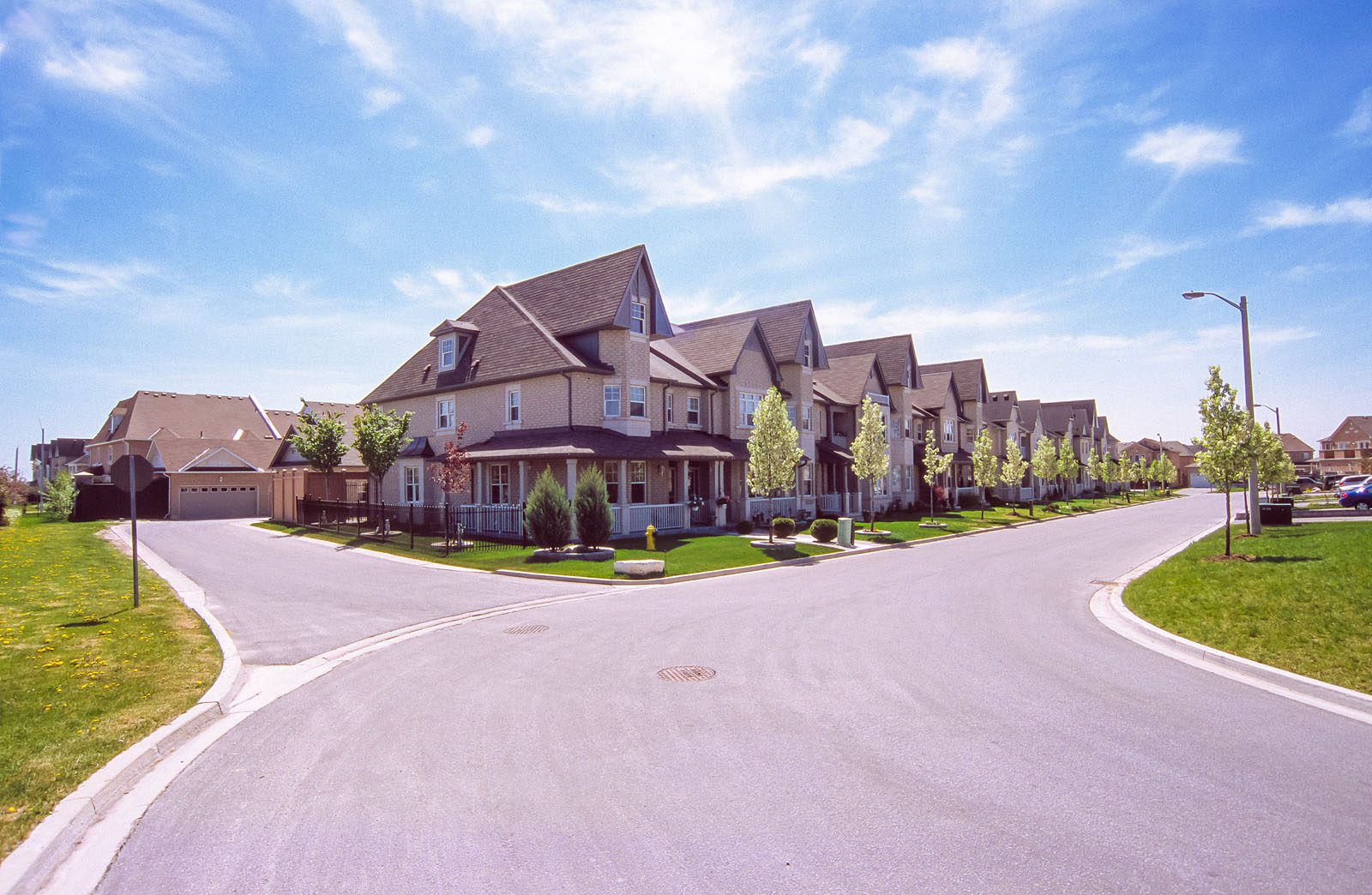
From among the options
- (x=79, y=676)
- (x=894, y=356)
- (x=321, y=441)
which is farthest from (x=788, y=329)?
(x=79, y=676)

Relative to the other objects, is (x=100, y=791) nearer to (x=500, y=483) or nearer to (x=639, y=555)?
(x=639, y=555)

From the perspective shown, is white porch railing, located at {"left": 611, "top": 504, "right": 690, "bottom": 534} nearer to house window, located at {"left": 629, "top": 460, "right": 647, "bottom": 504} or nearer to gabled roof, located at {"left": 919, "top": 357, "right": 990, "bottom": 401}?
house window, located at {"left": 629, "top": 460, "right": 647, "bottom": 504}

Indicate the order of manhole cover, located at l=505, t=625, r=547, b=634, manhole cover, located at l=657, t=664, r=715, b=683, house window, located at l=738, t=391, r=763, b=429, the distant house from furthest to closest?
the distant house, house window, located at l=738, t=391, r=763, b=429, manhole cover, located at l=505, t=625, r=547, b=634, manhole cover, located at l=657, t=664, r=715, b=683

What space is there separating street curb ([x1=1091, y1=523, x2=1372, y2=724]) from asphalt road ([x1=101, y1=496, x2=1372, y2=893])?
36 centimetres

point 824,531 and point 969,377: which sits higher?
point 969,377

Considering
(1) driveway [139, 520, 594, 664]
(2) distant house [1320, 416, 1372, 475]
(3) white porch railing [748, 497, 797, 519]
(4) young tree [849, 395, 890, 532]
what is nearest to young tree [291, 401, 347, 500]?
(1) driveway [139, 520, 594, 664]

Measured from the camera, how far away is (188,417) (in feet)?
189

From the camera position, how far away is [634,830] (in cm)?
509

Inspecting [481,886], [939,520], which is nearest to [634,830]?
[481,886]

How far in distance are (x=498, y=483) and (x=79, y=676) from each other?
22223 mm

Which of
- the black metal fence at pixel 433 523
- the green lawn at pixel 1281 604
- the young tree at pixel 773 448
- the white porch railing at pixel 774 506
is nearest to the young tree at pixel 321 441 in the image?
the black metal fence at pixel 433 523

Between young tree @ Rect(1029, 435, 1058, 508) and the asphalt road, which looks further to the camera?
young tree @ Rect(1029, 435, 1058, 508)

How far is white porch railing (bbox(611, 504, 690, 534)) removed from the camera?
28234 mm

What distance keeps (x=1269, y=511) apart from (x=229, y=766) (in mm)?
34074
